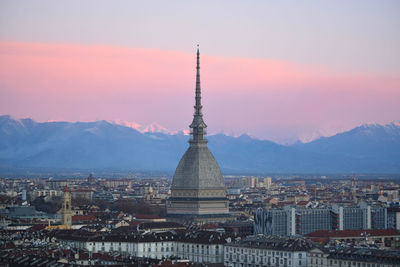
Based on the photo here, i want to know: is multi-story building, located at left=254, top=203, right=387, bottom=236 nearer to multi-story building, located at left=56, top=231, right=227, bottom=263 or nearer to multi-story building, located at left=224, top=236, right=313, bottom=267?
multi-story building, located at left=56, top=231, right=227, bottom=263

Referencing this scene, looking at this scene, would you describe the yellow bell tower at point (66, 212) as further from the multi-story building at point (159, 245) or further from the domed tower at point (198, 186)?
the multi-story building at point (159, 245)

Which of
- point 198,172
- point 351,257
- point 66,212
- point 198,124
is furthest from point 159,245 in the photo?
point 198,124

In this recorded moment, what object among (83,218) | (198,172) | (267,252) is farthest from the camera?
(198,172)

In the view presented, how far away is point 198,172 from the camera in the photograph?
110 meters

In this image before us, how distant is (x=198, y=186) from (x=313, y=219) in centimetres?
1640

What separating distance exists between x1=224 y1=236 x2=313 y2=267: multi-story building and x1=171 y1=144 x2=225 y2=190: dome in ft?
113

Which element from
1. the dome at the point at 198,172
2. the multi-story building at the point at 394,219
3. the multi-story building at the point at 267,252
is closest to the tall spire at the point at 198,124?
the dome at the point at 198,172

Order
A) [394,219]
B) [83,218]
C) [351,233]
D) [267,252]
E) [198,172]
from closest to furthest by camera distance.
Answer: [267,252]
[351,233]
[394,219]
[83,218]
[198,172]

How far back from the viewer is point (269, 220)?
9306 centimetres

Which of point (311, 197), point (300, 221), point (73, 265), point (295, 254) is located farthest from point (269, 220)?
point (311, 197)

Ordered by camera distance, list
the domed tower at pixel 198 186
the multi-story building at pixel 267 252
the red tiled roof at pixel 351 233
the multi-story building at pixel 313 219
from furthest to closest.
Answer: the domed tower at pixel 198 186 < the multi-story building at pixel 313 219 < the red tiled roof at pixel 351 233 < the multi-story building at pixel 267 252

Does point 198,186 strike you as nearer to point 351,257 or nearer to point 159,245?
point 159,245

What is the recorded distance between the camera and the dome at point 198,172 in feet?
359

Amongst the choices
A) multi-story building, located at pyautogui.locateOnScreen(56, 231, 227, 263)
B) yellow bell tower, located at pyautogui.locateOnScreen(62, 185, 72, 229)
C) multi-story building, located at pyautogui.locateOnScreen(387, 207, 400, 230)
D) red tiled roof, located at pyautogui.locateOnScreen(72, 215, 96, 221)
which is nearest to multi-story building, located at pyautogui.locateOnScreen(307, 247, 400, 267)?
multi-story building, located at pyautogui.locateOnScreen(56, 231, 227, 263)
